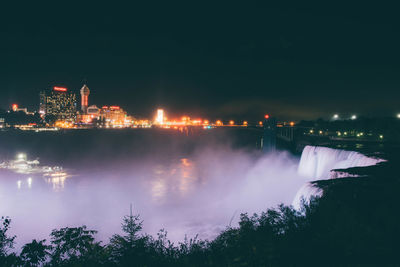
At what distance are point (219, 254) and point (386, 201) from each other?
926 cm

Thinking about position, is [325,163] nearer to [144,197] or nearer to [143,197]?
[144,197]

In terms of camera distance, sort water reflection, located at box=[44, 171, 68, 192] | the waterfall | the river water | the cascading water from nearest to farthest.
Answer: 1. the cascading water
2. the waterfall
3. the river water
4. water reflection, located at box=[44, 171, 68, 192]

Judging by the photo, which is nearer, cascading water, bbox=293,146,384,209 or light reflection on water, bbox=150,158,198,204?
cascading water, bbox=293,146,384,209

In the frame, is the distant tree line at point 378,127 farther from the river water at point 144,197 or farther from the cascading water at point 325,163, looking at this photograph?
the cascading water at point 325,163

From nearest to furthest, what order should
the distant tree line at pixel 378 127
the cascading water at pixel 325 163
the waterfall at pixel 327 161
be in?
the cascading water at pixel 325 163
the waterfall at pixel 327 161
the distant tree line at pixel 378 127

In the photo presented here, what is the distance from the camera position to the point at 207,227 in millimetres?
25391

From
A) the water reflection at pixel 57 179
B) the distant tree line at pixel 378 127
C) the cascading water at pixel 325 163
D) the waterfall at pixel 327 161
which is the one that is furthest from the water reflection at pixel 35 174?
the distant tree line at pixel 378 127

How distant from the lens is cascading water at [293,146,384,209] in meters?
20.1

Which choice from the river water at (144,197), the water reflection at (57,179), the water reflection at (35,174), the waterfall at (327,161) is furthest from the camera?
the water reflection at (35,174)

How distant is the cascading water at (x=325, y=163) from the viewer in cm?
2012

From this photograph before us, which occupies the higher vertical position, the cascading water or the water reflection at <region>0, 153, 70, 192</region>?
the cascading water

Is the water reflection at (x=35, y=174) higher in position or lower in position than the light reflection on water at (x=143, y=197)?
higher

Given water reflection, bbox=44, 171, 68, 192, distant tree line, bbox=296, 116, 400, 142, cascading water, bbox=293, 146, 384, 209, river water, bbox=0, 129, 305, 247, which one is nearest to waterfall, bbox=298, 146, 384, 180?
cascading water, bbox=293, 146, 384, 209

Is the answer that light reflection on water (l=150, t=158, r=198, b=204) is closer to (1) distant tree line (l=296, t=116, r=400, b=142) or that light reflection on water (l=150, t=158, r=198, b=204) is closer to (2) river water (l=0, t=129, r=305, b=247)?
(2) river water (l=0, t=129, r=305, b=247)
